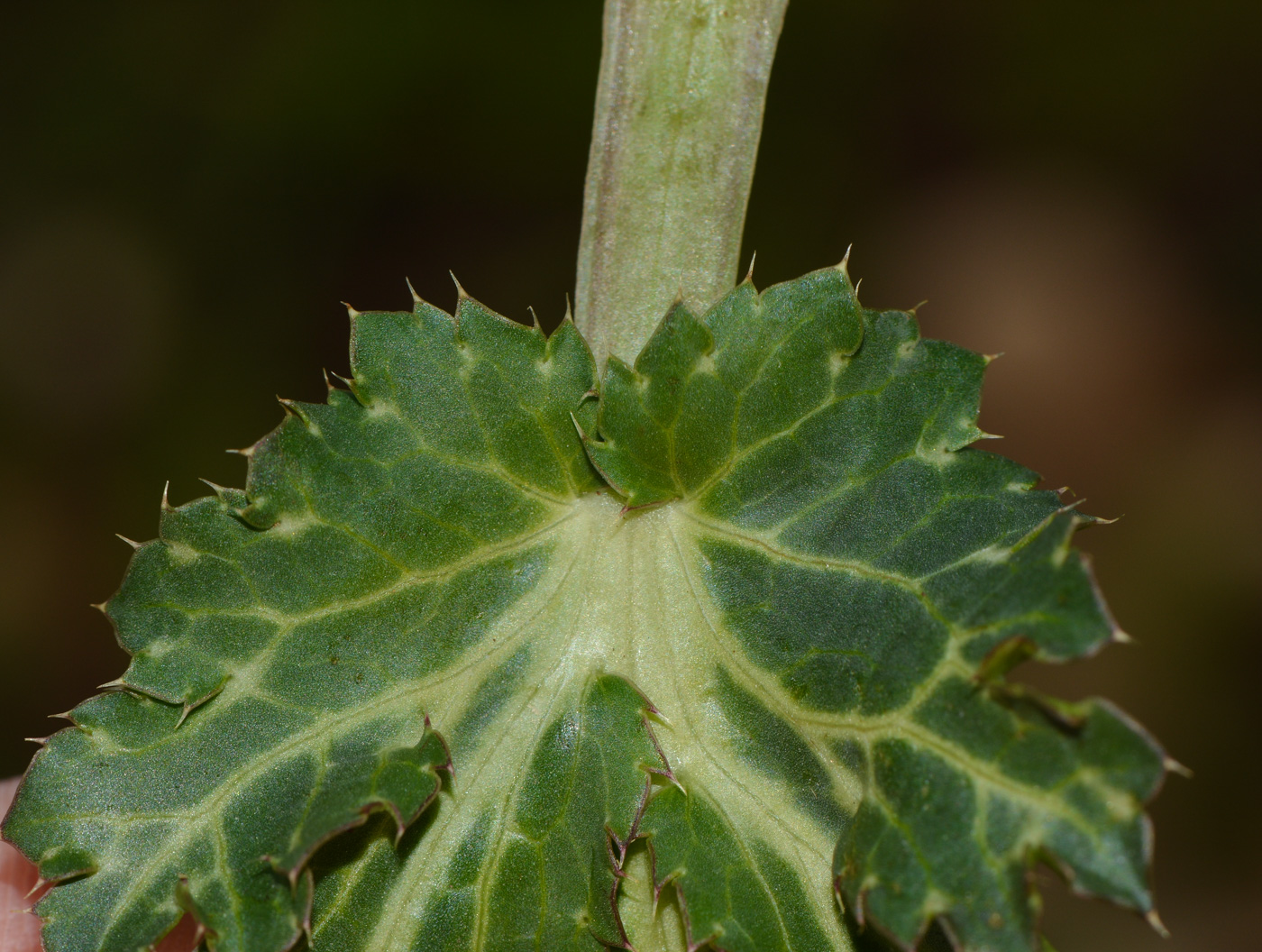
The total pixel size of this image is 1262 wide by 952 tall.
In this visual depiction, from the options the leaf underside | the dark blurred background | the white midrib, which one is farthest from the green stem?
the dark blurred background

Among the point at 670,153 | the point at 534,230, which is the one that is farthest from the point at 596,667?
the point at 534,230

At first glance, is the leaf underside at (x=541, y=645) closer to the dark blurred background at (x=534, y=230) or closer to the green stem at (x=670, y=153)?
the green stem at (x=670, y=153)

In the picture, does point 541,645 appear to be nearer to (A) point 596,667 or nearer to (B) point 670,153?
(A) point 596,667

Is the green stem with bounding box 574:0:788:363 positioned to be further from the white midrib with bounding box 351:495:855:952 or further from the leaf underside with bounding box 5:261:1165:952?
the white midrib with bounding box 351:495:855:952

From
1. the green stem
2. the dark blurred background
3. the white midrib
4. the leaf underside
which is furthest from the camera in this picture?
the dark blurred background

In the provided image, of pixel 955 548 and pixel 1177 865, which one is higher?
pixel 1177 865

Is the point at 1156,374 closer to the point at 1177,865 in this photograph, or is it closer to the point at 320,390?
the point at 1177,865

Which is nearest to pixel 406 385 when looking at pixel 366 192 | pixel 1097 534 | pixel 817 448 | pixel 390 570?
pixel 390 570

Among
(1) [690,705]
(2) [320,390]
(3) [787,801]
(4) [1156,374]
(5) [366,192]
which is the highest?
(4) [1156,374]
